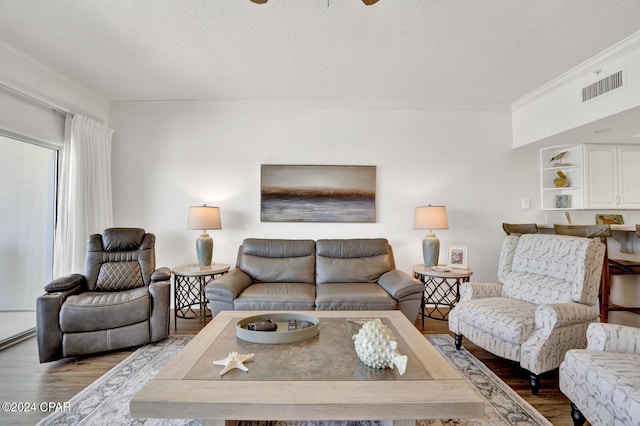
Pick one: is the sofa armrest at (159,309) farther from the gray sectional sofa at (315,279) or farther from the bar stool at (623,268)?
the bar stool at (623,268)

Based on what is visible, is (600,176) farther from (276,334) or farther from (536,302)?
(276,334)

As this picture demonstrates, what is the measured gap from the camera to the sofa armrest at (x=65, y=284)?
2.39 meters

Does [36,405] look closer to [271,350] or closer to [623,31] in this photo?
[271,350]

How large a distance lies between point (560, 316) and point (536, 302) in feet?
1.71

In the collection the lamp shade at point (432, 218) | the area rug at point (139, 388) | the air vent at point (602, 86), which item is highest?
the air vent at point (602, 86)

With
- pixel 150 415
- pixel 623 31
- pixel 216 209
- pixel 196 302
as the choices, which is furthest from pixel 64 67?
pixel 623 31

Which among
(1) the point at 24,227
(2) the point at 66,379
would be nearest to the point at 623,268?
(2) the point at 66,379

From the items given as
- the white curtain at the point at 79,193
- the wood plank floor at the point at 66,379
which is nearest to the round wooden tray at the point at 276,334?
the wood plank floor at the point at 66,379

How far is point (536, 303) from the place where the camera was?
2342 mm

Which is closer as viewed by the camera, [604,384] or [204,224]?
[604,384]

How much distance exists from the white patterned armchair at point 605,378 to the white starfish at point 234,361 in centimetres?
160

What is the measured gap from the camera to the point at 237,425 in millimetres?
1546

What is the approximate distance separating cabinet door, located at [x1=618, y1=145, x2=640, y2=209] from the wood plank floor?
2.70 meters

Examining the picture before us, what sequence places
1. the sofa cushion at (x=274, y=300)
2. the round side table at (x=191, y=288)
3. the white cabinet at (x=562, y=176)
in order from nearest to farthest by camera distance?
the sofa cushion at (x=274, y=300), the round side table at (x=191, y=288), the white cabinet at (x=562, y=176)
